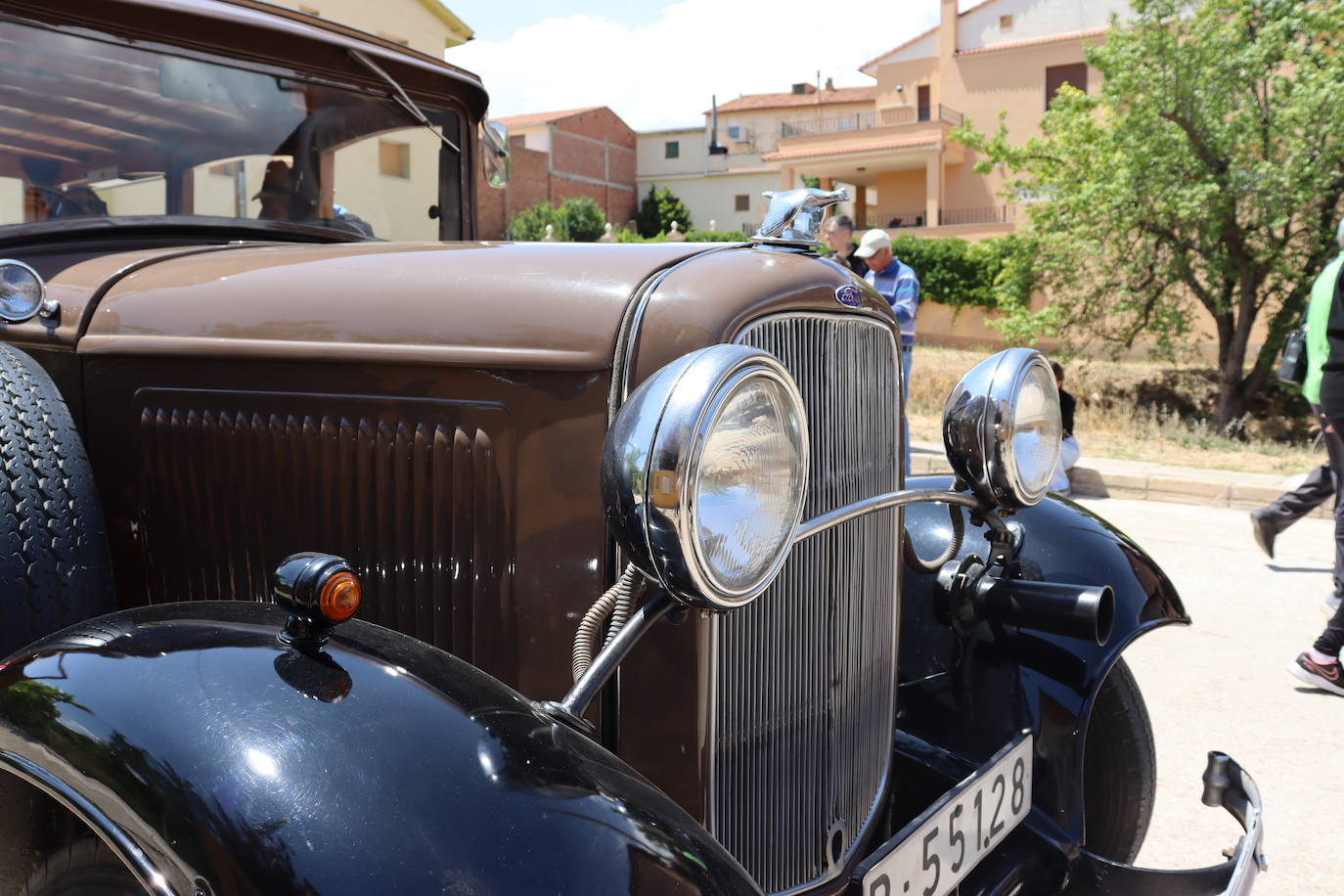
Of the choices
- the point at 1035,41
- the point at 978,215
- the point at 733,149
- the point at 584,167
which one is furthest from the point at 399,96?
the point at 733,149

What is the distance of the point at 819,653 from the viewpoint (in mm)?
1816

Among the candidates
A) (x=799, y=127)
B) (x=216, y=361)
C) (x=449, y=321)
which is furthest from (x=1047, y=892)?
(x=799, y=127)

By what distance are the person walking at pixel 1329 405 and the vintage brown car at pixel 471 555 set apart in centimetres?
194

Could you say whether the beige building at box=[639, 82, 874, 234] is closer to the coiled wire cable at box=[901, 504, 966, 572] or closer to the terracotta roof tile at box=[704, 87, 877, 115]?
the terracotta roof tile at box=[704, 87, 877, 115]

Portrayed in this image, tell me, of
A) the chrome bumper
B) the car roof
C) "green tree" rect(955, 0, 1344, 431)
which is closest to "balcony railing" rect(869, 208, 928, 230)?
"green tree" rect(955, 0, 1344, 431)

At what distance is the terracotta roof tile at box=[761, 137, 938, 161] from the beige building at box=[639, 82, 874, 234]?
8198 millimetres

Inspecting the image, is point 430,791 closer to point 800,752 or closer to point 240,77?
point 800,752

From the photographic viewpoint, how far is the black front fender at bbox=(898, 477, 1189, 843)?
2166 millimetres

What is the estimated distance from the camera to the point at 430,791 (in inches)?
44.7

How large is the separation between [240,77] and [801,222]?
4.61ft

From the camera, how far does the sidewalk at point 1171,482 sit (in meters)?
7.57

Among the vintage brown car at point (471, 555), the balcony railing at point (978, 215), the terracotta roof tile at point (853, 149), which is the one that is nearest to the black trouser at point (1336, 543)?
the vintage brown car at point (471, 555)

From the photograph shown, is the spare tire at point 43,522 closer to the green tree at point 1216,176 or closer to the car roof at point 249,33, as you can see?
the car roof at point 249,33

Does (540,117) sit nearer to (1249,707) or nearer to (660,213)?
(660,213)
